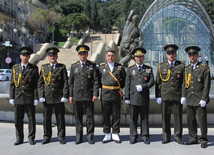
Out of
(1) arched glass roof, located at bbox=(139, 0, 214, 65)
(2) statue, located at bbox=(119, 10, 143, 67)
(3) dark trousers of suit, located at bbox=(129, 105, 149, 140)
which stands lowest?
(3) dark trousers of suit, located at bbox=(129, 105, 149, 140)

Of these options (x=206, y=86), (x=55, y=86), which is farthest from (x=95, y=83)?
(x=206, y=86)

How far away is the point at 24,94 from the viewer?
560 cm

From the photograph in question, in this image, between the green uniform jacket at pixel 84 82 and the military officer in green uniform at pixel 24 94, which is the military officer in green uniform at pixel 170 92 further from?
the military officer in green uniform at pixel 24 94

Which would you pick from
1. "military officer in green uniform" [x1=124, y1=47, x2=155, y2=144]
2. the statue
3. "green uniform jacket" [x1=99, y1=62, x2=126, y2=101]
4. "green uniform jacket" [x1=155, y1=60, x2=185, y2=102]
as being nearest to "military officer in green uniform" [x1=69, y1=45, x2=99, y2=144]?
"green uniform jacket" [x1=99, y1=62, x2=126, y2=101]

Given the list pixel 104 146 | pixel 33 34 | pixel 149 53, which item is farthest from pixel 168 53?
pixel 33 34

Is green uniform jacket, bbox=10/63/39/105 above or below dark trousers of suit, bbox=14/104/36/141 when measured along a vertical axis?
above

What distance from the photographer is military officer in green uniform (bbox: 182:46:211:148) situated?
17.0ft

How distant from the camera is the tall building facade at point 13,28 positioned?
37062 millimetres

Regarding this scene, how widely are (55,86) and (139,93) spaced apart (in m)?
1.89

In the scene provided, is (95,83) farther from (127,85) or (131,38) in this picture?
(131,38)

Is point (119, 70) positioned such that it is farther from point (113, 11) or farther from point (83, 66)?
point (113, 11)

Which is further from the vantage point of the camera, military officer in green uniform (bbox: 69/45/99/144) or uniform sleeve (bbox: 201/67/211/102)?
military officer in green uniform (bbox: 69/45/99/144)

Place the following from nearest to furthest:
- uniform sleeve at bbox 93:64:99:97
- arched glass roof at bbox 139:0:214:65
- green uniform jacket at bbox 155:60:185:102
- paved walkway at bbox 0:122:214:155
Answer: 1. paved walkway at bbox 0:122:214:155
2. green uniform jacket at bbox 155:60:185:102
3. uniform sleeve at bbox 93:64:99:97
4. arched glass roof at bbox 139:0:214:65

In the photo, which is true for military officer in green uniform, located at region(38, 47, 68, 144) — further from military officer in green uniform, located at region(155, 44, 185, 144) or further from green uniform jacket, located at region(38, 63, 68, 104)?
military officer in green uniform, located at region(155, 44, 185, 144)
